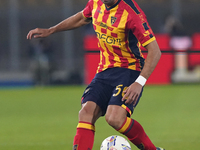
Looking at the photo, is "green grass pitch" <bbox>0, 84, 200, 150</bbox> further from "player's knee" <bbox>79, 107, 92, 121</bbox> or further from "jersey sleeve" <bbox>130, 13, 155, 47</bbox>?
"jersey sleeve" <bbox>130, 13, 155, 47</bbox>

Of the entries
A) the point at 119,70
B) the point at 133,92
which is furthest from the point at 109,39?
the point at 133,92

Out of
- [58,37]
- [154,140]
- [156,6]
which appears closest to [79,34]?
[58,37]

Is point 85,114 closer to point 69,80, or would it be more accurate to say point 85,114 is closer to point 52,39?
point 69,80

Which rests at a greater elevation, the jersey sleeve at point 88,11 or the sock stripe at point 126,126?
the jersey sleeve at point 88,11

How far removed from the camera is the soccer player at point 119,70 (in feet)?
13.8

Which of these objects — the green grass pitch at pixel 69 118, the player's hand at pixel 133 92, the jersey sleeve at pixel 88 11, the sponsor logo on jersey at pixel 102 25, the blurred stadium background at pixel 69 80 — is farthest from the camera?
the blurred stadium background at pixel 69 80

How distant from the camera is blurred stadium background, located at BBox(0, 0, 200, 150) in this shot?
6766mm

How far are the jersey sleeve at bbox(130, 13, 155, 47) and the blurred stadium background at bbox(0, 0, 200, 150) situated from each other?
6.13 feet

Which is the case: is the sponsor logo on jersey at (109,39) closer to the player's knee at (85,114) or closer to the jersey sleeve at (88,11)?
the jersey sleeve at (88,11)

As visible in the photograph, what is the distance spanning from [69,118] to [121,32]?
4366mm

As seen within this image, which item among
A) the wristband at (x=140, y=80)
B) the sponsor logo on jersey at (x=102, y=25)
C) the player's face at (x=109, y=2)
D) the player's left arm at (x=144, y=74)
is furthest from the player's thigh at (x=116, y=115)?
the player's face at (x=109, y=2)

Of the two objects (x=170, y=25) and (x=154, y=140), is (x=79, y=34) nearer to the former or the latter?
(x=170, y=25)

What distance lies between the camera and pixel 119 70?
4.50m

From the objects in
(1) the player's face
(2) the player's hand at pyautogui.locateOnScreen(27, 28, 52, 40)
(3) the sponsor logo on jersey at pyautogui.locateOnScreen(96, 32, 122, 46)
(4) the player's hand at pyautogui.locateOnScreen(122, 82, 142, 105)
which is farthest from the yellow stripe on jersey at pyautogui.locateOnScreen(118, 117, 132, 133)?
(2) the player's hand at pyautogui.locateOnScreen(27, 28, 52, 40)
